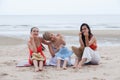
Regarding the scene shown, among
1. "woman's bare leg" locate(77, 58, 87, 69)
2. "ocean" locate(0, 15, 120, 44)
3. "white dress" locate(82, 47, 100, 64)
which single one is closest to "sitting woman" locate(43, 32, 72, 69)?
"woman's bare leg" locate(77, 58, 87, 69)

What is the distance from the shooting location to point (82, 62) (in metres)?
7.67

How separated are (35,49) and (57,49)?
55cm

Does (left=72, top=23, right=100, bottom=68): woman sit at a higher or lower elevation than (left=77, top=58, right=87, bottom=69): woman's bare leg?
higher

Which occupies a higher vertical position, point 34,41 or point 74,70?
point 34,41

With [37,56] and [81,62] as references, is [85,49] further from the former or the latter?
[37,56]

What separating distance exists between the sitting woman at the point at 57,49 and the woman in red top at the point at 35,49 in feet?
0.67

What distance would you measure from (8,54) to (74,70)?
3.75 metres

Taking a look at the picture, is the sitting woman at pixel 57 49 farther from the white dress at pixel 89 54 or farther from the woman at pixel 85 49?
the white dress at pixel 89 54

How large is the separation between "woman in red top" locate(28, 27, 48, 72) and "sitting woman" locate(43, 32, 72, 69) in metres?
0.20

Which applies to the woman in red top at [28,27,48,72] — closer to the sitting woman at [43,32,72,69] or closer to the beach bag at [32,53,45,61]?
the beach bag at [32,53,45,61]

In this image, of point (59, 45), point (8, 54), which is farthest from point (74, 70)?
point (8, 54)

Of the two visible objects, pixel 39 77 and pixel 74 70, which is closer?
pixel 39 77

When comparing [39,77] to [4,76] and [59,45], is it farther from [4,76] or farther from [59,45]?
[59,45]

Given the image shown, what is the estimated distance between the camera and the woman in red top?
7594 mm
